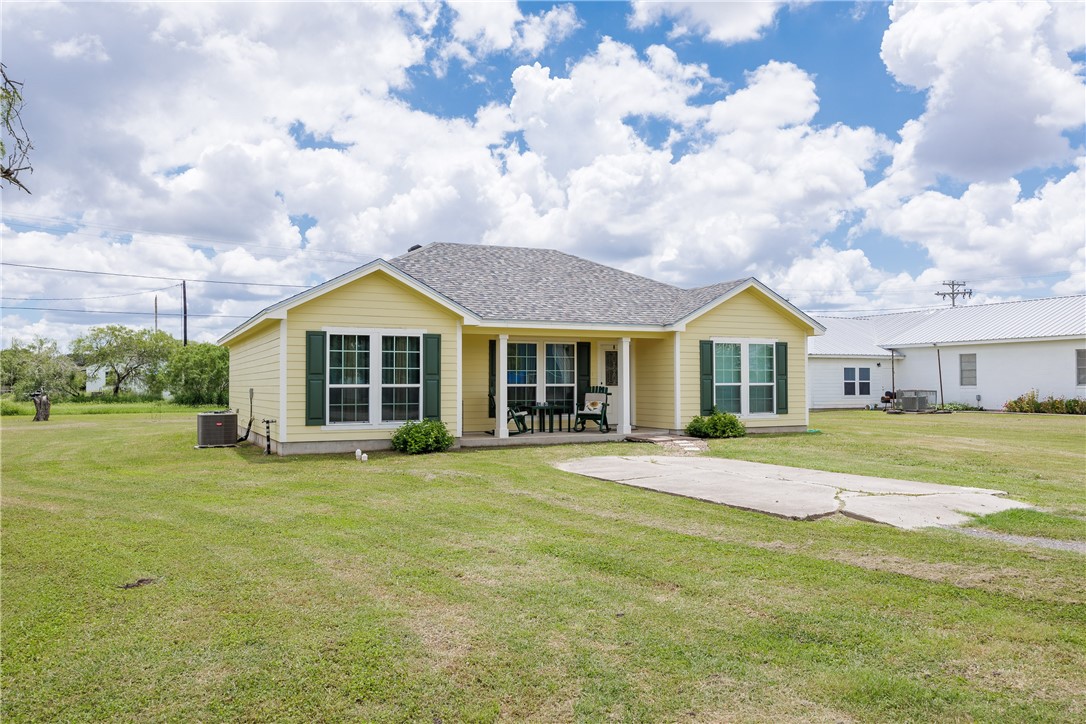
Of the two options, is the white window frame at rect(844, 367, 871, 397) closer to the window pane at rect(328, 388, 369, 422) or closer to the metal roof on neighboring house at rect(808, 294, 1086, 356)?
the metal roof on neighboring house at rect(808, 294, 1086, 356)

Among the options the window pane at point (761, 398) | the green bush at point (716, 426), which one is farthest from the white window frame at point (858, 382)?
the green bush at point (716, 426)

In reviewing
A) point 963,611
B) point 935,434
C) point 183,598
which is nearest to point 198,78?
point 183,598

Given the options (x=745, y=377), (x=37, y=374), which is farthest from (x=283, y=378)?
(x=37, y=374)

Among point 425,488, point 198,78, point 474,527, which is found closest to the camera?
point 474,527

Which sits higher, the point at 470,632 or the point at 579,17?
the point at 579,17

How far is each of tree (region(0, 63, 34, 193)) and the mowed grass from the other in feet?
8.08

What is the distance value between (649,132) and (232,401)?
1384cm

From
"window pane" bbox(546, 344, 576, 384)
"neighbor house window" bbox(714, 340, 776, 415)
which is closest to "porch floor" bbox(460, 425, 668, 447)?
"window pane" bbox(546, 344, 576, 384)

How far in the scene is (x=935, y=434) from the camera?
16.7 metres

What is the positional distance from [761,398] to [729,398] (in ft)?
3.05

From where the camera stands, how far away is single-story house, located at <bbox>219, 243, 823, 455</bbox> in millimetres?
12562

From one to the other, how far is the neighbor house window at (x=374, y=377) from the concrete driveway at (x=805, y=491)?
12.6 ft

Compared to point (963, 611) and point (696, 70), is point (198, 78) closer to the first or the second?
point (696, 70)

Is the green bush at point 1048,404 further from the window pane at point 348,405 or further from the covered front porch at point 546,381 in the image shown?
the window pane at point 348,405
